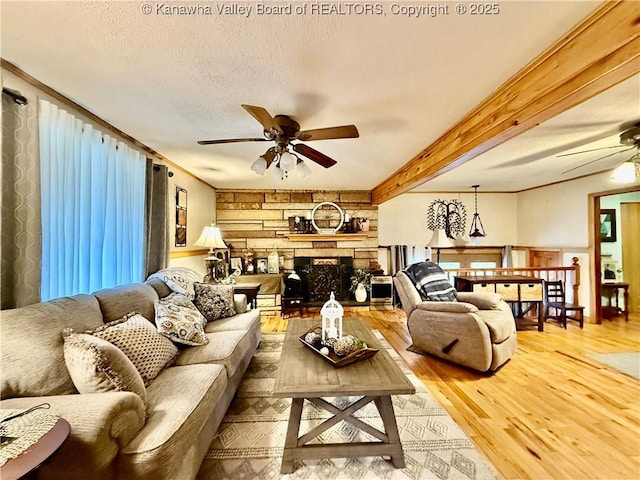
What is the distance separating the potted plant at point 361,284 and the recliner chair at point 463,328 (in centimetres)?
188

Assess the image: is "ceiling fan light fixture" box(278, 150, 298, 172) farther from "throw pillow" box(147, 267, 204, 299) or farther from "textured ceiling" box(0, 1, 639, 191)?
"throw pillow" box(147, 267, 204, 299)

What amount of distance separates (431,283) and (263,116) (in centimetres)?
273

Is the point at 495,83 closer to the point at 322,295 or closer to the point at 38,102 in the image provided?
the point at 38,102

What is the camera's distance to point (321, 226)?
557cm

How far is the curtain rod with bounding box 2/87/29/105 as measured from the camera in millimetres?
1549

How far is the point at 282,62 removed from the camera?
5.14 ft

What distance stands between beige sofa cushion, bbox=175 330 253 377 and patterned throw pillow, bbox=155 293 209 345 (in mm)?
84

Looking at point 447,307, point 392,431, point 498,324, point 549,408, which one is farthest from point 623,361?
point 392,431

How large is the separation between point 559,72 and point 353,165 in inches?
96.2

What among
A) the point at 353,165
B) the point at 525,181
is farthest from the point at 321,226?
the point at 525,181

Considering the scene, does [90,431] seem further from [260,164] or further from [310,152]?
[310,152]

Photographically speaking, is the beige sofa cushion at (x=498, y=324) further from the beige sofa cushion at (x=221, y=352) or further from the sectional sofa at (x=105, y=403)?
the sectional sofa at (x=105, y=403)

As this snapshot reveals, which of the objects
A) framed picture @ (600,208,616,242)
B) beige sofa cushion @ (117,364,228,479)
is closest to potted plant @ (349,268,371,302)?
beige sofa cushion @ (117,364,228,479)

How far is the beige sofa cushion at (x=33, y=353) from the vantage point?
4.30ft
